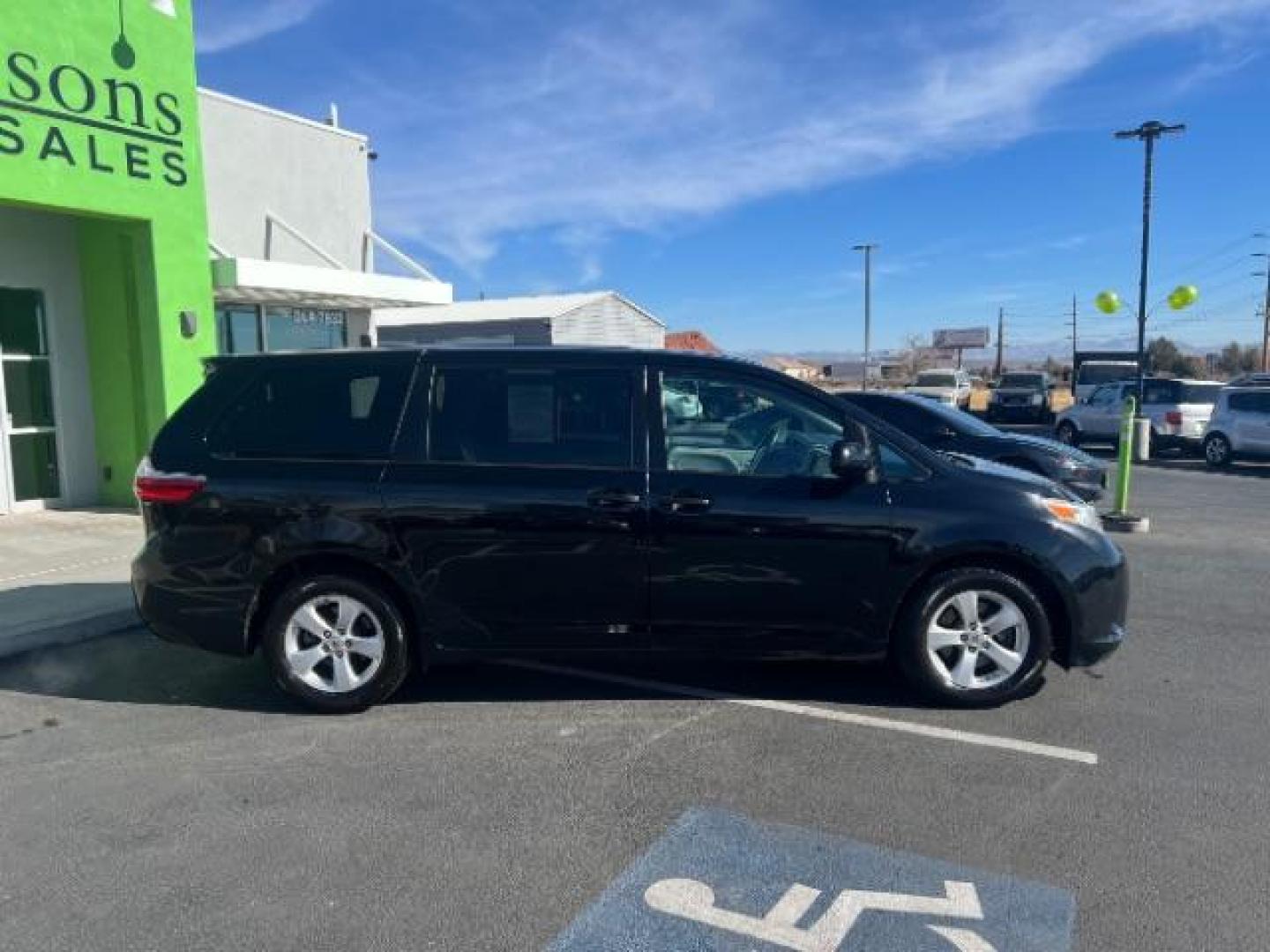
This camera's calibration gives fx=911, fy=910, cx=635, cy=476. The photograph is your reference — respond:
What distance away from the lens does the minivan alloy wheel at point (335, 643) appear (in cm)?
449

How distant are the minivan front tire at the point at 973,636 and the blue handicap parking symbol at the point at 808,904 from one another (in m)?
1.42

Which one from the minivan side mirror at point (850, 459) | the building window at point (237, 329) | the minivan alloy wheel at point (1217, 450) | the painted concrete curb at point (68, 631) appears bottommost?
the painted concrete curb at point (68, 631)

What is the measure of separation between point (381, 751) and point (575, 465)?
158 centimetres

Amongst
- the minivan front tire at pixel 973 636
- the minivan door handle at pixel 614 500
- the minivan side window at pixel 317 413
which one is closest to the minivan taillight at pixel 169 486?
the minivan side window at pixel 317 413

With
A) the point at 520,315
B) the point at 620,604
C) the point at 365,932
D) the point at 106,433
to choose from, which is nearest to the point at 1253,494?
the point at 620,604

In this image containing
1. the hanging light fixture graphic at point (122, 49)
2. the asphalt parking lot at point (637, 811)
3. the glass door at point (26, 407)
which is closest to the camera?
the asphalt parking lot at point (637, 811)

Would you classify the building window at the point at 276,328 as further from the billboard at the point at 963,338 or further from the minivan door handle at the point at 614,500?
the billboard at the point at 963,338

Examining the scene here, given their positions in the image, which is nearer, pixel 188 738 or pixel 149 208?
pixel 188 738

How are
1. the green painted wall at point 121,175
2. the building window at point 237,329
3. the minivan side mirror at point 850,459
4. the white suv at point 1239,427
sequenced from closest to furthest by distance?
1. the minivan side mirror at point 850,459
2. the green painted wall at point 121,175
3. the building window at point 237,329
4. the white suv at point 1239,427

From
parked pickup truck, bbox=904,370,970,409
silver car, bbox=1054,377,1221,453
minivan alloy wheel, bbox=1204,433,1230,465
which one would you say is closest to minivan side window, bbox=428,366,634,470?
silver car, bbox=1054,377,1221,453

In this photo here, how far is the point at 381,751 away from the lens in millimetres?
4070

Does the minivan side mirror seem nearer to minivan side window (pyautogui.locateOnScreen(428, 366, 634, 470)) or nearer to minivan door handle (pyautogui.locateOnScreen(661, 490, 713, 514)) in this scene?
minivan door handle (pyautogui.locateOnScreen(661, 490, 713, 514))

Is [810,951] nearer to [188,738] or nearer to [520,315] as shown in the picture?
[188,738]

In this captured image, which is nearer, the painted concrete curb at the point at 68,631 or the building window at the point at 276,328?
the painted concrete curb at the point at 68,631
